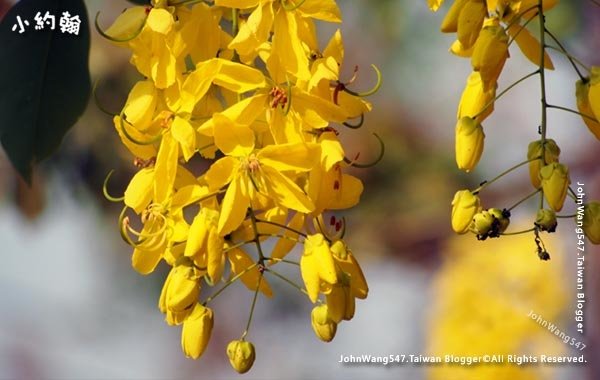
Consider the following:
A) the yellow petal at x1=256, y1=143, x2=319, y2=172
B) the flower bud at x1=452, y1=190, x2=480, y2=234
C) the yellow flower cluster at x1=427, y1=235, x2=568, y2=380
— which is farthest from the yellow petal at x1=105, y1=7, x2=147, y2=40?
the yellow flower cluster at x1=427, y1=235, x2=568, y2=380

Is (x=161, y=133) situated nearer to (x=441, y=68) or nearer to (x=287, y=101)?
(x=287, y=101)

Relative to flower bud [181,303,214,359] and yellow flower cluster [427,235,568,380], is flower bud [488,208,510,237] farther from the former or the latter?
yellow flower cluster [427,235,568,380]

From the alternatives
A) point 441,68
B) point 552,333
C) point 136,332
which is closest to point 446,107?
point 441,68

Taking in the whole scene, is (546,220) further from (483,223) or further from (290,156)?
(290,156)

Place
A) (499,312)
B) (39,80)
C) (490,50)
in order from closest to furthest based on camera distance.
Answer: (490,50) < (39,80) < (499,312)

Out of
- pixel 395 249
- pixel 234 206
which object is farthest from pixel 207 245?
pixel 395 249

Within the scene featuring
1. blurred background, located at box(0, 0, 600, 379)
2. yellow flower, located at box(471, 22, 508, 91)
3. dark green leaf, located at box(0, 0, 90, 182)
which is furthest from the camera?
blurred background, located at box(0, 0, 600, 379)
